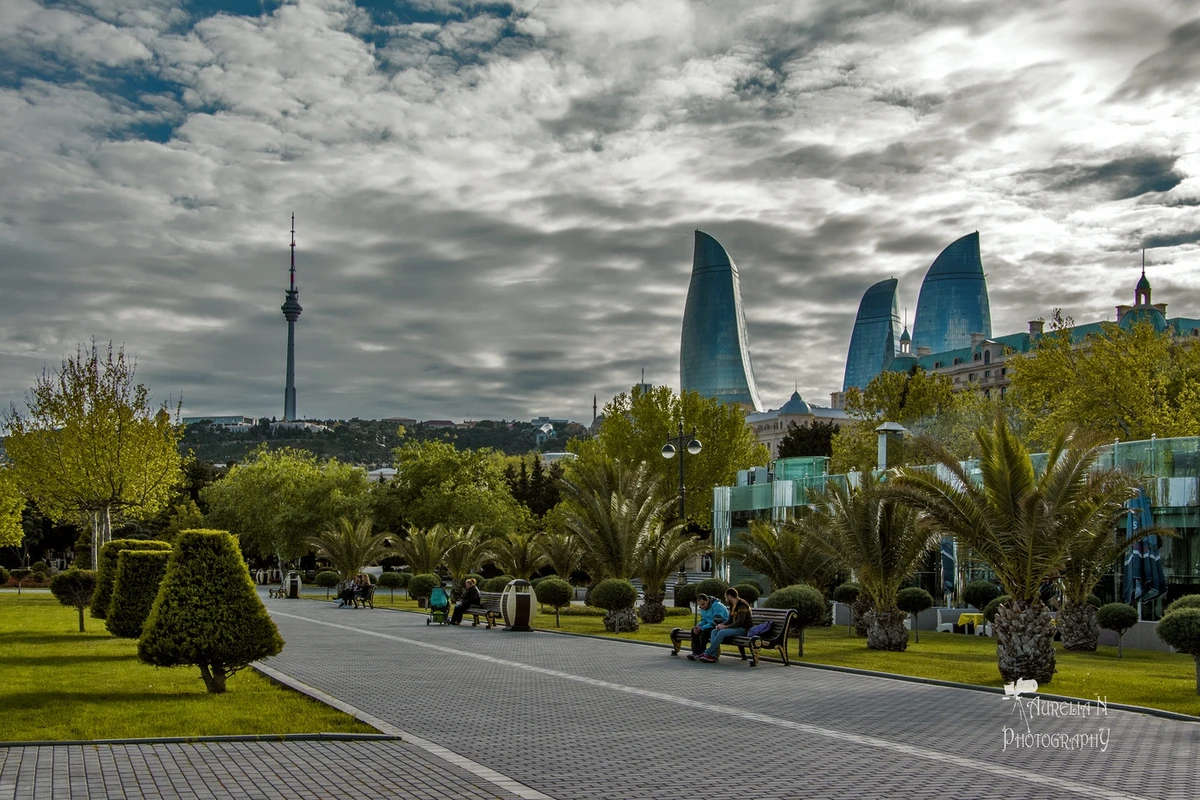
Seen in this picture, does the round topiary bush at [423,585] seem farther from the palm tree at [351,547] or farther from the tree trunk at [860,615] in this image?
the tree trunk at [860,615]

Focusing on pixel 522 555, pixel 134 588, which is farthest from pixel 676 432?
pixel 134 588

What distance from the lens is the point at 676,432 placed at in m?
55.5

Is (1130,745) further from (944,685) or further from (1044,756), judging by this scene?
(944,685)

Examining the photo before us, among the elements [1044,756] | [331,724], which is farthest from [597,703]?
[1044,756]

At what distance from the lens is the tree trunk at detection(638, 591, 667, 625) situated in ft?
98.1

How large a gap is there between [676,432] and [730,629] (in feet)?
121

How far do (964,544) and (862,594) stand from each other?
664 centimetres

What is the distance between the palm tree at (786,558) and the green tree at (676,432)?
25.3 meters

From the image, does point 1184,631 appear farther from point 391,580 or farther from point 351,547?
point 391,580

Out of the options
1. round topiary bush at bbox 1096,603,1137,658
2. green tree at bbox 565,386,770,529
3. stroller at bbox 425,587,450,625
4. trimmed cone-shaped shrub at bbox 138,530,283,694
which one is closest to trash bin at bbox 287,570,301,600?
green tree at bbox 565,386,770,529

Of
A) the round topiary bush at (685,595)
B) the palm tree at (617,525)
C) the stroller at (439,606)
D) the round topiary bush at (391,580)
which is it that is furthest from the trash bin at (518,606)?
the round topiary bush at (391,580)

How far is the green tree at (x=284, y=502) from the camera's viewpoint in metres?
58.2

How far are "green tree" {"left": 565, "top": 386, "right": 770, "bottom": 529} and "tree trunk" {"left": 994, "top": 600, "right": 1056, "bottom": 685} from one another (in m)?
38.9

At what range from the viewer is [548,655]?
1962cm
